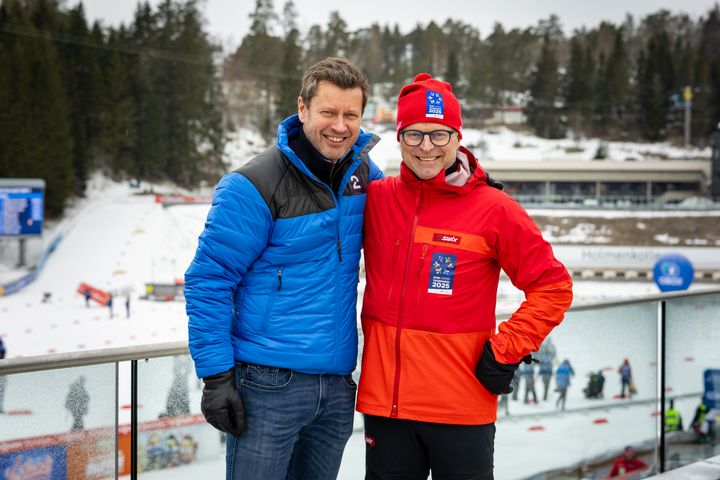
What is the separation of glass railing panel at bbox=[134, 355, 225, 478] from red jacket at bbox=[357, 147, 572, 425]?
629 mm

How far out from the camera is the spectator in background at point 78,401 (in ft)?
6.70

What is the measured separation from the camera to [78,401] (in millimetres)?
2057

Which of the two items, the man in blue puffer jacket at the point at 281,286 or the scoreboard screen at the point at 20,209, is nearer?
the man in blue puffer jacket at the point at 281,286

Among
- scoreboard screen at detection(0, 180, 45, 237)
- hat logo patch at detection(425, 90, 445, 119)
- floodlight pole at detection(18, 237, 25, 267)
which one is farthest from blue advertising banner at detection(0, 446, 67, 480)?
floodlight pole at detection(18, 237, 25, 267)

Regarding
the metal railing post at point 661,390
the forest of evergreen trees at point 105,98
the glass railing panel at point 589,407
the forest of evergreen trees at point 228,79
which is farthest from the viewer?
the forest of evergreen trees at point 228,79

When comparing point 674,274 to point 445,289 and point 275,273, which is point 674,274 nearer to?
point 445,289

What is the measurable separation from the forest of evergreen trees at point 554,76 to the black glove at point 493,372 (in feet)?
204

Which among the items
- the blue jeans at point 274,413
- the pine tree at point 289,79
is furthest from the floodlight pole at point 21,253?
the blue jeans at point 274,413

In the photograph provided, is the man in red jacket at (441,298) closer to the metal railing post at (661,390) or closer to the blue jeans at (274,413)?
the blue jeans at (274,413)

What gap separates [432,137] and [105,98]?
165 feet

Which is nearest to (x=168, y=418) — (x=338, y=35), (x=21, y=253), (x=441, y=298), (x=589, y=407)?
(x=441, y=298)

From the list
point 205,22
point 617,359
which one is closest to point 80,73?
point 205,22

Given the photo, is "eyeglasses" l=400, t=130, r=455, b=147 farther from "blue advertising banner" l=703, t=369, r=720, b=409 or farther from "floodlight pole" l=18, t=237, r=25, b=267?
"floodlight pole" l=18, t=237, r=25, b=267

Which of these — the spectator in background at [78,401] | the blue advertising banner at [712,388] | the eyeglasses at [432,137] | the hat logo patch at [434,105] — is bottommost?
the blue advertising banner at [712,388]
